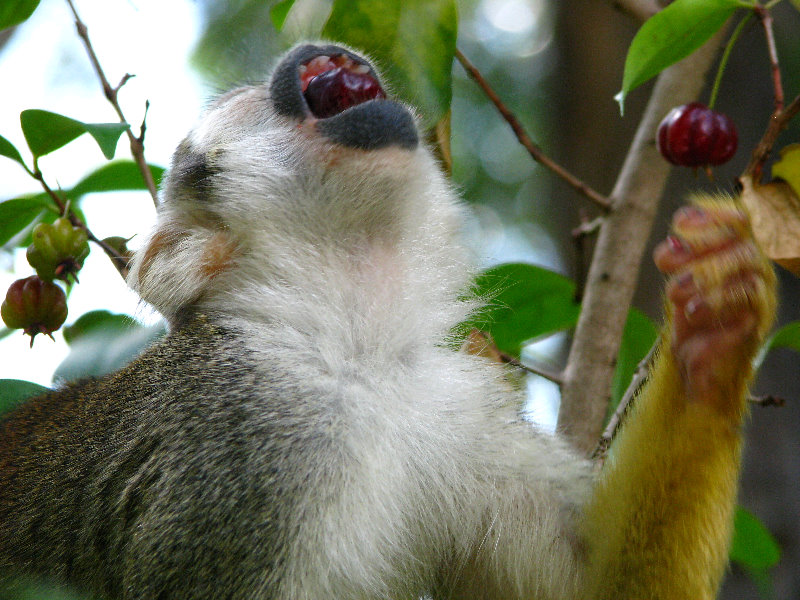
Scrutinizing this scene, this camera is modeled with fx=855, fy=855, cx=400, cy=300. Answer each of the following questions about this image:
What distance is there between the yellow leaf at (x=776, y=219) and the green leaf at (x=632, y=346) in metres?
1.34

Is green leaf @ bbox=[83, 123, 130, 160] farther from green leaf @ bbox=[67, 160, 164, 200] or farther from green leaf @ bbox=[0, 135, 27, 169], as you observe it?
green leaf @ bbox=[67, 160, 164, 200]

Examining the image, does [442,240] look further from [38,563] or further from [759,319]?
[38,563]

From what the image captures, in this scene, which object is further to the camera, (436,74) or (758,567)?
(758,567)

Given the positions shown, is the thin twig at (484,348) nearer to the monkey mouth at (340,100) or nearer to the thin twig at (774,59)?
the monkey mouth at (340,100)

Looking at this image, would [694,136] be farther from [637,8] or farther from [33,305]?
[33,305]

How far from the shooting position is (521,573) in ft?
8.91

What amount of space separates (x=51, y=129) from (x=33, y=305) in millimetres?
582

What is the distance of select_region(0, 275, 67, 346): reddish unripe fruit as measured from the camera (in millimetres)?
2811

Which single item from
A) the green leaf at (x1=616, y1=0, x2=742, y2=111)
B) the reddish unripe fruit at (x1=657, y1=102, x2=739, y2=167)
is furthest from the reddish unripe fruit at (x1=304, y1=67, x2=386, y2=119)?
the reddish unripe fruit at (x1=657, y1=102, x2=739, y2=167)

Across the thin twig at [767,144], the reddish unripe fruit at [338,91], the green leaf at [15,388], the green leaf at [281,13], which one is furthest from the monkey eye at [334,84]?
the green leaf at [15,388]

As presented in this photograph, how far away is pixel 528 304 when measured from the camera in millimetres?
3580

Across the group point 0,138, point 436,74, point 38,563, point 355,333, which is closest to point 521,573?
point 355,333

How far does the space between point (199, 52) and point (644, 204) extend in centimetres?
493

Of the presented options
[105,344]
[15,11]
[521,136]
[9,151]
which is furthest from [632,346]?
[15,11]
